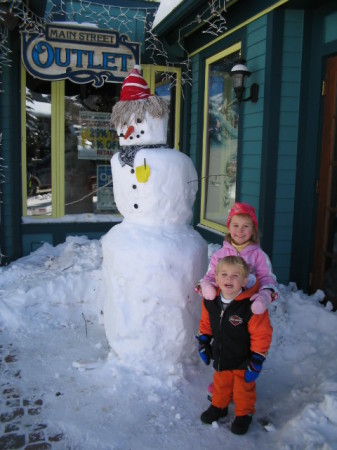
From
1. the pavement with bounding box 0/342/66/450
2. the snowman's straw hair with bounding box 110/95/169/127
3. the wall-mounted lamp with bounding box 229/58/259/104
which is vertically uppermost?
the wall-mounted lamp with bounding box 229/58/259/104

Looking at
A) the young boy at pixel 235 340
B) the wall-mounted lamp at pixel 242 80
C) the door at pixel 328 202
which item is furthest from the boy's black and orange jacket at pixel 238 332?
the wall-mounted lamp at pixel 242 80

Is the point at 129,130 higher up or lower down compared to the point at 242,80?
lower down

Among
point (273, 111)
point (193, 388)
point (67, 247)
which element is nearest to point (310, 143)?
point (273, 111)

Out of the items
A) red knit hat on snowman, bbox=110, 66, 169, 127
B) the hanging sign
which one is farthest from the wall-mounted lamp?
red knit hat on snowman, bbox=110, 66, 169, 127

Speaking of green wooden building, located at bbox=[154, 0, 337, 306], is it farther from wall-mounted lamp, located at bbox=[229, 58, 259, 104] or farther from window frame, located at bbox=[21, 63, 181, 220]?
window frame, located at bbox=[21, 63, 181, 220]

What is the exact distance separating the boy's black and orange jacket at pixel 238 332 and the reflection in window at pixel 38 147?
4.36m

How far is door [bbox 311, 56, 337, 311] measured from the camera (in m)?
4.17

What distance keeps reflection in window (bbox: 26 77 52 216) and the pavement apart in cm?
341

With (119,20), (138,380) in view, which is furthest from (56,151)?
(138,380)

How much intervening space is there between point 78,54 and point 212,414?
4.44 meters

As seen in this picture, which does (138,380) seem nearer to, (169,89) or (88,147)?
(88,147)

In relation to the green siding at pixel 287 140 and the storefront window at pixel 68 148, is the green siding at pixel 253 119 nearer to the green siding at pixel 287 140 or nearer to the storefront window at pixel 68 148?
the green siding at pixel 287 140

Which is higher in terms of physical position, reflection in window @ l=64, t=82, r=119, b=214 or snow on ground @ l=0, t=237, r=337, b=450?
reflection in window @ l=64, t=82, r=119, b=214

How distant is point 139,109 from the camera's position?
10.3 feet
